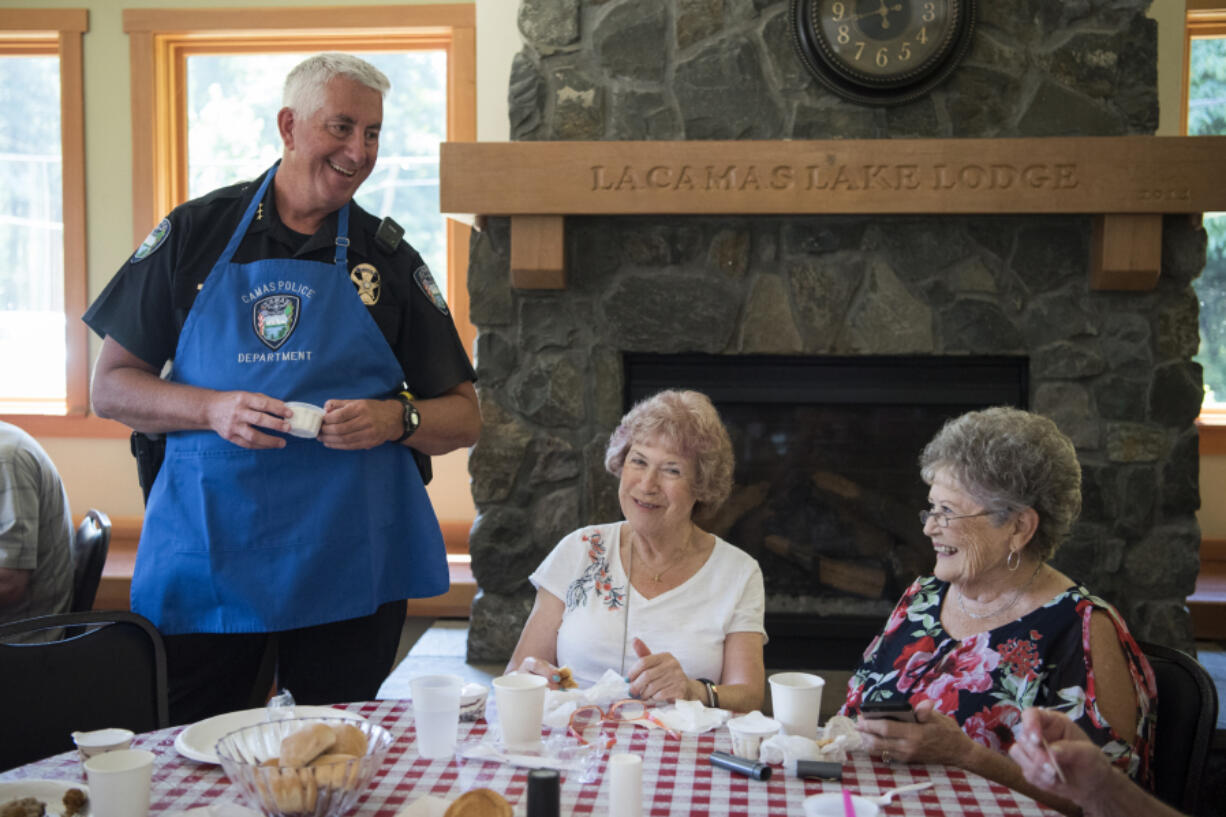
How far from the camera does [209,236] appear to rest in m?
1.87

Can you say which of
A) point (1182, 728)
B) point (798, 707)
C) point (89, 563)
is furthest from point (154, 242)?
point (1182, 728)

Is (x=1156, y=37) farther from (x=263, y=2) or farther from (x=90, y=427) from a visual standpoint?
(x=90, y=427)

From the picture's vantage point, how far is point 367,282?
6.34 ft

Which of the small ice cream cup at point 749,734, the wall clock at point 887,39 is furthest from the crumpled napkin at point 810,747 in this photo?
the wall clock at point 887,39

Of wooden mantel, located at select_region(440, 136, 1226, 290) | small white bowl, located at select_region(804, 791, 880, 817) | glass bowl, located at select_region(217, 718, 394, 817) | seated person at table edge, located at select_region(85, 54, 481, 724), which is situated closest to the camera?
glass bowl, located at select_region(217, 718, 394, 817)

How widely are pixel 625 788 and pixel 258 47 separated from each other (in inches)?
158

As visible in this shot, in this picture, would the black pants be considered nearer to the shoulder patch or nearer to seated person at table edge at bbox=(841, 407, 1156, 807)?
the shoulder patch

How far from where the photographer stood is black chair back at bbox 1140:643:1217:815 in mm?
1510

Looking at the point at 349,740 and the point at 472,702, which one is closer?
the point at 349,740

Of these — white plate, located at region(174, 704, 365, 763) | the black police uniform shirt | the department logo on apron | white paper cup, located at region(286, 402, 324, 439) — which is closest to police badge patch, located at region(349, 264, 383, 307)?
the black police uniform shirt

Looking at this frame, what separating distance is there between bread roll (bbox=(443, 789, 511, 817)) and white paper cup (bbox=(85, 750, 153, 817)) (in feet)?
1.03

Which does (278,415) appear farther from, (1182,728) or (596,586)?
(1182,728)

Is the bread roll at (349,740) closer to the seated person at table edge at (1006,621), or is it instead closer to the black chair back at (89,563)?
the seated person at table edge at (1006,621)

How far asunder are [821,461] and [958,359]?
0.52m
